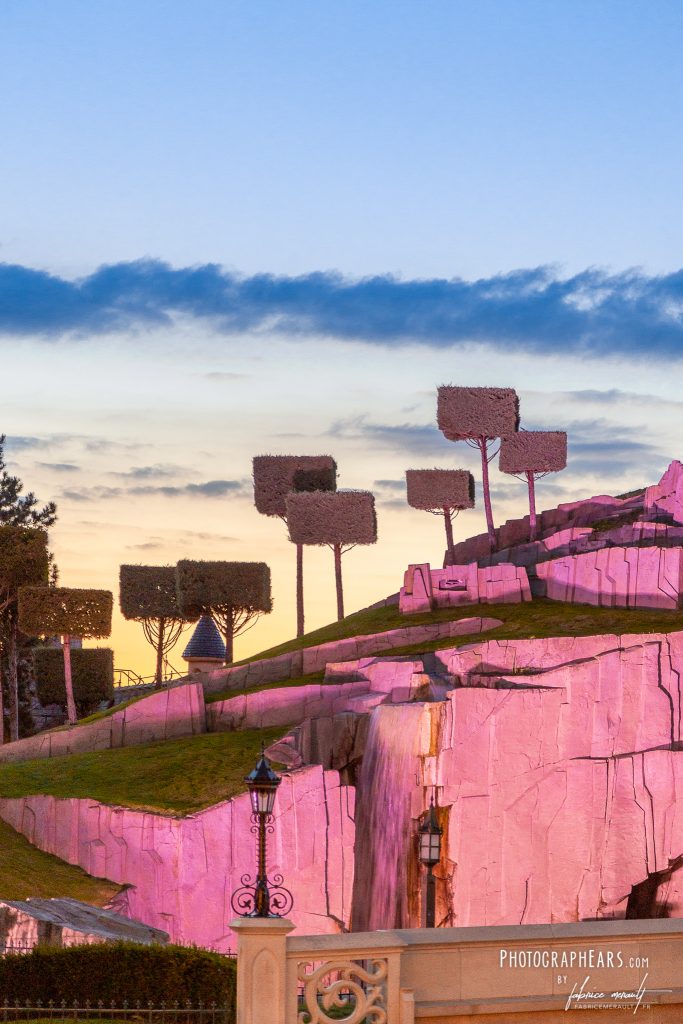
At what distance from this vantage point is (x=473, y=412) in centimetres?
5644

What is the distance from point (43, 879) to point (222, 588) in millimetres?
29699

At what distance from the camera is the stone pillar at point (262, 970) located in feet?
47.5

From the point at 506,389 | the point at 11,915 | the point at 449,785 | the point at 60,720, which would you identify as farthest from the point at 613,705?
the point at 60,720

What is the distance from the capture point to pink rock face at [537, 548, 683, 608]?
40.2 m

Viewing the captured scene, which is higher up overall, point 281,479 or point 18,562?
point 281,479

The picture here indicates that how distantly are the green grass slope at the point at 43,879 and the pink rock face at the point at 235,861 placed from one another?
0.64 m

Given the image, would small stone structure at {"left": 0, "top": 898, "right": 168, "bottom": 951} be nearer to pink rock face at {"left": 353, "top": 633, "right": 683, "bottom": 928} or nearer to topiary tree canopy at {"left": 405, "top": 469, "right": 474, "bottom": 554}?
pink rock face at {"left": 353, "top": 633, "right": 683, "bottom": 928}

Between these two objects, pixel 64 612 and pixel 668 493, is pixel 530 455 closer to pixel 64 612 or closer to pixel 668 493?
pixel 668 493

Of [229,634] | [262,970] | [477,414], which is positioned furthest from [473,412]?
[262,970]

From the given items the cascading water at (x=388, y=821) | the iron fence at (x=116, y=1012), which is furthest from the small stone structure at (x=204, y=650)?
the iron fence at (x=116, y=1012)

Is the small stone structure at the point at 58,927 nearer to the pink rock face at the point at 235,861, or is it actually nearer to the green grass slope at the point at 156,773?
the pink rock face at the point at 235,861

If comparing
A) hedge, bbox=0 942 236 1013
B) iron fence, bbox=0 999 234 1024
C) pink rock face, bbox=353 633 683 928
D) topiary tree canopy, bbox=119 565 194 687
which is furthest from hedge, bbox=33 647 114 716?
iron fence, bbox=0 999 234 1024

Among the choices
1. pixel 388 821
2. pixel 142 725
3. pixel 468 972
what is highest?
pixel 468 972

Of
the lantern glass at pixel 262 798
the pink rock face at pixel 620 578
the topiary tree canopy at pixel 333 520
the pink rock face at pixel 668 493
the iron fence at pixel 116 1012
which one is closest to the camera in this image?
the iron fence at pixel 116 1012
